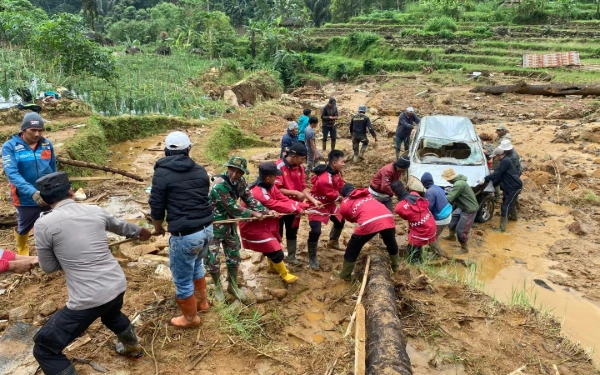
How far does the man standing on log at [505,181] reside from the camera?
6.88m

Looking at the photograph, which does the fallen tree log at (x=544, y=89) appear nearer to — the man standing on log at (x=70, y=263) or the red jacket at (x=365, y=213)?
the red jacket at (x=365, y=213)

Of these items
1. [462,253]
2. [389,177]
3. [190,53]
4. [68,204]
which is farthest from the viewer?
[190,53]

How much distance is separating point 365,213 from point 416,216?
109 centimetres

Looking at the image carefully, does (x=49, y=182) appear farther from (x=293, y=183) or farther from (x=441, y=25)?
(x=441, y=25)

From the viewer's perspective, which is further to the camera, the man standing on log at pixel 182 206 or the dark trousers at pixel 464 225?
the dark trousers at pixel 464 225

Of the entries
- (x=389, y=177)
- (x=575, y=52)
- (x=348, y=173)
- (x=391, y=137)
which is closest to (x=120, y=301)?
(x=389, y=177)

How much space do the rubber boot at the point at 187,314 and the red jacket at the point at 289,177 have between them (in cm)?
184

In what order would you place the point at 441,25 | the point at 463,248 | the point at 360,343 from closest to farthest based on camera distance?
the point at 360,343, the point at 463,248, the point at 441,25

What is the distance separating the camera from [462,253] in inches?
255

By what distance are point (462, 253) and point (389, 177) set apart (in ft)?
6.15

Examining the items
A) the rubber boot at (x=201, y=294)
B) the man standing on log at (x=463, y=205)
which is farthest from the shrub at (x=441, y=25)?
the rubber boot at (x=201, y=294)

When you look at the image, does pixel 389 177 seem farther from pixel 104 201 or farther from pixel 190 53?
pixel 190 53

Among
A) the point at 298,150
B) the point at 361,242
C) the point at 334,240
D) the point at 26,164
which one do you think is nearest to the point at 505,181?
the point at 334,240

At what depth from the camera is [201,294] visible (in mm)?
3900
